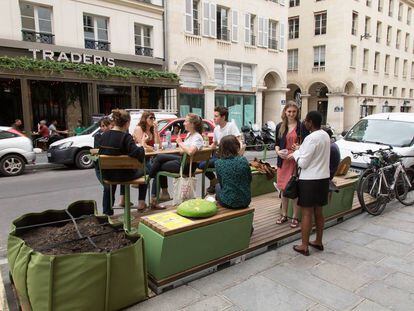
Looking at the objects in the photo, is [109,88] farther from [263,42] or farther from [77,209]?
[77,209]

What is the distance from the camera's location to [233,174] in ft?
12.6

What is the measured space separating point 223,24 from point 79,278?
21742 mm

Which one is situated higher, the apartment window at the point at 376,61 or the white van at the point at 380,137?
the apartment window at the point at 376,61

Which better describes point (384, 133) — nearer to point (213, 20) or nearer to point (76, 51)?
point (76, 51)

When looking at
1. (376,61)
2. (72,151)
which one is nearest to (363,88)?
(376,61)

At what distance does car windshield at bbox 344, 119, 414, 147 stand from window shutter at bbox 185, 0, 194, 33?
46.9ft

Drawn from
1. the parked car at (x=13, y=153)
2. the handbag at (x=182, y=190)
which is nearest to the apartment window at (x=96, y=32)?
the parked car at (x=13, y=153)

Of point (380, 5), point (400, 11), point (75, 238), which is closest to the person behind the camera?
point (75, 238)

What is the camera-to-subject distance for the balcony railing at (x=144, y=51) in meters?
18.3

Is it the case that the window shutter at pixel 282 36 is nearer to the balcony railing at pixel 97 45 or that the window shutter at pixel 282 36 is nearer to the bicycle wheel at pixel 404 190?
the balcony railing at pixel 97 45

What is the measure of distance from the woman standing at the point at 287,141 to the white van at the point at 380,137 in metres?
2.95

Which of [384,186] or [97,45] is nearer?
[384,186]

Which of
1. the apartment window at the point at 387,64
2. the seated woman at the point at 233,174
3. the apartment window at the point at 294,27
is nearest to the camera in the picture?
the seated woman at the point at 233,174

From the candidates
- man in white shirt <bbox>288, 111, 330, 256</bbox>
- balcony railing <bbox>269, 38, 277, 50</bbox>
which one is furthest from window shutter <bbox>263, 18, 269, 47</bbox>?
man in white shirt <bbox>288, 111, 330, 256</bbox>
